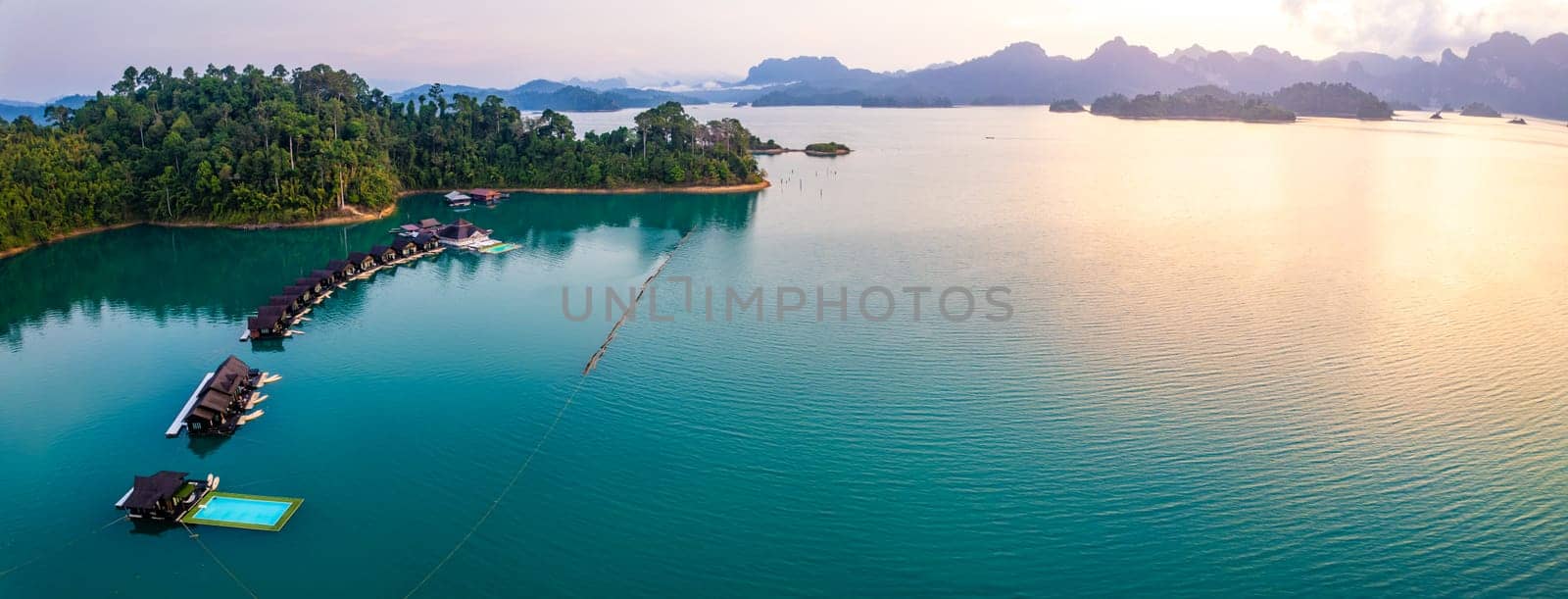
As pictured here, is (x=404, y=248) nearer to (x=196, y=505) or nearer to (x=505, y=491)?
(x=196, y=505)

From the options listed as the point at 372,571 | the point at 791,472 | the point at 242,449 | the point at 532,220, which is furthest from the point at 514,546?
the point at 532,220

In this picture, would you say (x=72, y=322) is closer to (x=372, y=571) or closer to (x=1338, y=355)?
(x=372, y=571)

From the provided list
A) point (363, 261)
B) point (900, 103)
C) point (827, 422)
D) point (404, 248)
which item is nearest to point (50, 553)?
point (827, 422)

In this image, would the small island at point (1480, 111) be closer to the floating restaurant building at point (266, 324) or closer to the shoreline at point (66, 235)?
the floating restaurant building at point (266, 324)

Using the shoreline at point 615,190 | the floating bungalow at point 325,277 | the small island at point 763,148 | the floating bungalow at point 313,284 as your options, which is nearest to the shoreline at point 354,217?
the shoreline at point 615,190

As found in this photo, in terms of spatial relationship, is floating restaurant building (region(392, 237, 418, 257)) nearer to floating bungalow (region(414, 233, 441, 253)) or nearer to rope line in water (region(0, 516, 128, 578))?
floating bungalow (region(414, 233, 441, 253))
